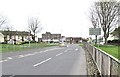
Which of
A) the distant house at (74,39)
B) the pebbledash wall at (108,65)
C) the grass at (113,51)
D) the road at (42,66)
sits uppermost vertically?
the distant house at (74,39)

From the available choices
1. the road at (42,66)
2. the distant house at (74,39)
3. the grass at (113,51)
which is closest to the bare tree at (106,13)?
the grass at (113,51)

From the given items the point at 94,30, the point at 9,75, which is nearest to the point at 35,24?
the point at 94,30

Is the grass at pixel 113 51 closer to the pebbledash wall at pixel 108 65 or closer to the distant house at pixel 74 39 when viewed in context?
the pebbledash wall at pixel 108 65

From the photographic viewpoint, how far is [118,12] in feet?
203

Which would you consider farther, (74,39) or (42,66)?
(74,39)

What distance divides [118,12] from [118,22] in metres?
3.11

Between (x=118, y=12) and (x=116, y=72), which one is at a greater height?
(x=118, y=12)

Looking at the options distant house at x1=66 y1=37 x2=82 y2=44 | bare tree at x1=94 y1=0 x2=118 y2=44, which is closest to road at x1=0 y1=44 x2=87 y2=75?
bare tree at x1=94 y1=0 x2=118 y2=44

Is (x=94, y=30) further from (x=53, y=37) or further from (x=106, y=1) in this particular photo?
→ (x=53, y=37)

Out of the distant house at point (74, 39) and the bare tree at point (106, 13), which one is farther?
the distant house at point (74, 39)

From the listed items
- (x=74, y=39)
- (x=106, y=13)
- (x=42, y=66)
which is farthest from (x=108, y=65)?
(x=74, y=39)

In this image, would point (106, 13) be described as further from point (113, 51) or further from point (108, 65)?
point (108, 65)

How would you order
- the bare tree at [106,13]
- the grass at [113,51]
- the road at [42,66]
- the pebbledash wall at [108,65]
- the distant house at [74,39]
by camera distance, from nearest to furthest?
the pebbledash wall at [108,65] < the road at [42,66] < the grass at [113,51] < the bare tree at [106,13] < the distant house at [74,39]

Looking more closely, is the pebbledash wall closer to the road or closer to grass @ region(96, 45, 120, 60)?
the road
